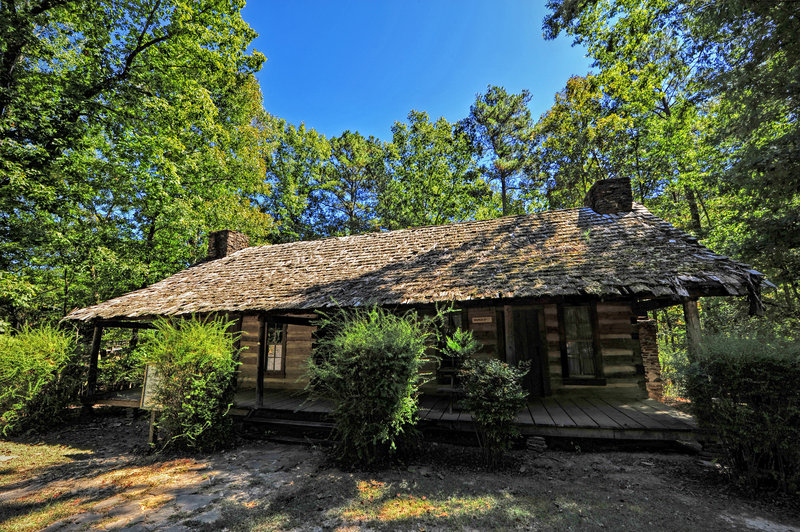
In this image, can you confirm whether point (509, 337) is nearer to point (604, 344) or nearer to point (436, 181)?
point (604, 344)

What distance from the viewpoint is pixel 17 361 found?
280 inches

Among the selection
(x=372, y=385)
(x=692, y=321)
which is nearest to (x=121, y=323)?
(x=372, y=385)

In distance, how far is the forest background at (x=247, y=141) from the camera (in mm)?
6812

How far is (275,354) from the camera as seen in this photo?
10.8m

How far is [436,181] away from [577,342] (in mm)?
16144

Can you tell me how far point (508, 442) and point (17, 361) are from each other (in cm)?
1081

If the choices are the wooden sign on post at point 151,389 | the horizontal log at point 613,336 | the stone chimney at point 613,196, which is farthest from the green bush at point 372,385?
the stone chimney at point 613,196

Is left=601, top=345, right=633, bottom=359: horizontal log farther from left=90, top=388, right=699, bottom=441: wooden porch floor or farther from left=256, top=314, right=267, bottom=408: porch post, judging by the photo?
left=256, top=314, right=267, bottom=408: porch post

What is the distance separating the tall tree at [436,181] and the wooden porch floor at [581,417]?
15.9 meters

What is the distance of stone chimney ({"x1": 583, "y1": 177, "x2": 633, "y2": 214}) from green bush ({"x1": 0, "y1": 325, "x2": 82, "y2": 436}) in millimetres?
15508

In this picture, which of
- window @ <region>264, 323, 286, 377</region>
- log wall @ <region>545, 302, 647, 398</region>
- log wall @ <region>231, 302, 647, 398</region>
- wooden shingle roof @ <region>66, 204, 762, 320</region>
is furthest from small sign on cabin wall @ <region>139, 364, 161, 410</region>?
log wall @ <region>545, 302, 647, 398</region>

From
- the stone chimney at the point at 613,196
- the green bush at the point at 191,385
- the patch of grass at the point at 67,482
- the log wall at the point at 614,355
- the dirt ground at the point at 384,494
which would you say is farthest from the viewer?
the stone chimney at the point at 613,196

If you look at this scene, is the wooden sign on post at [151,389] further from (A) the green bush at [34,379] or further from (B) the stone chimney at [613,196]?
(B) the stone chimney at [613,196]

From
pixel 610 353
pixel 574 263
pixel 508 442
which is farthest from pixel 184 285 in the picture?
pixel 610 353
